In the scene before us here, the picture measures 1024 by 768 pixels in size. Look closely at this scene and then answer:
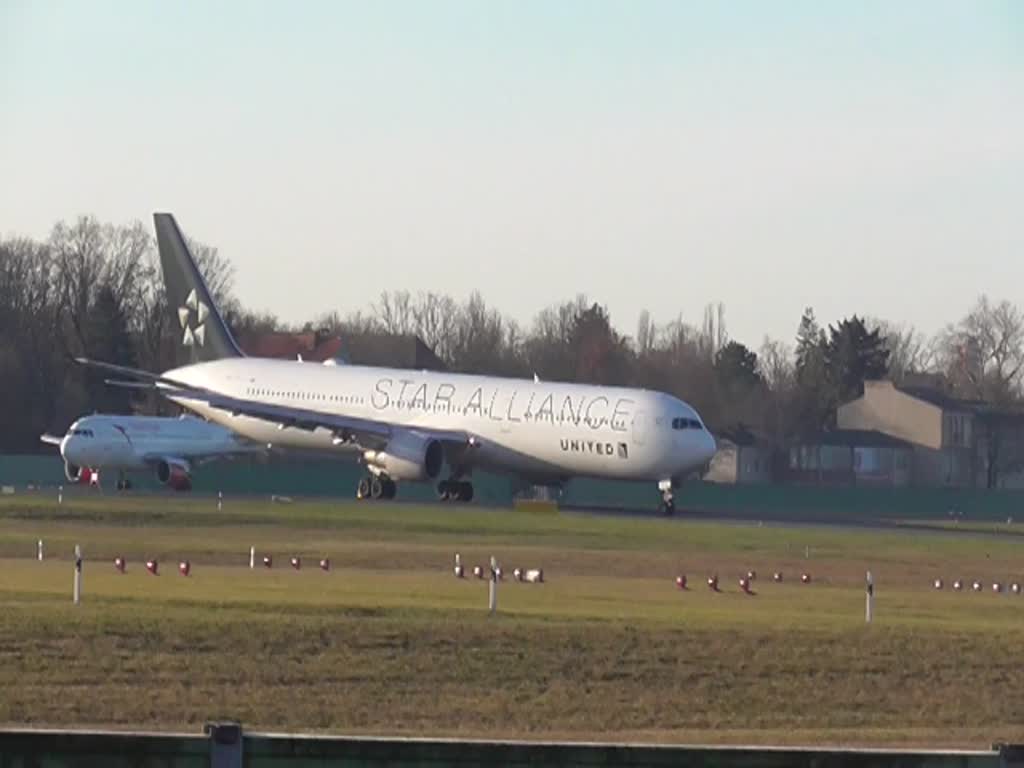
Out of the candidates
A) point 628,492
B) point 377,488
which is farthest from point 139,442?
point 628,492

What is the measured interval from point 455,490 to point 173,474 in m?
14.3

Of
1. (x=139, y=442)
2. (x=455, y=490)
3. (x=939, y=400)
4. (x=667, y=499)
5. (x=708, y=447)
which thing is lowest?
(x=667, y=499)

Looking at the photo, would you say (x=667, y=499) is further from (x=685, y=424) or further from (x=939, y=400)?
(x=939, y=400)

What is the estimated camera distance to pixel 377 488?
69500mm

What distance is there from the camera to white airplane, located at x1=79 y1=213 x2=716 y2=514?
63812mm

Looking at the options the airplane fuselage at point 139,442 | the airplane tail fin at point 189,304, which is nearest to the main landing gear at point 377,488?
the airplane tail fin at point 189,304

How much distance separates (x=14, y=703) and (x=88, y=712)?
2.36 feet

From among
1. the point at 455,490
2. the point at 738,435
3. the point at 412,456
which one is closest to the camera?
the point at 412,456

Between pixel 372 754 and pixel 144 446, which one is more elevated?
pixel 144 446

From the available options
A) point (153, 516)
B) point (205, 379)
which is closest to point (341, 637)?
point (153, 516)

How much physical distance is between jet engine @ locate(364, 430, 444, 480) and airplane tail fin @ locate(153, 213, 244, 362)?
1050 cm

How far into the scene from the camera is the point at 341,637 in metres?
26.8

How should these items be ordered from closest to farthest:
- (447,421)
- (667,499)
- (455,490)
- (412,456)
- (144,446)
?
(667,499) → (412,456) → (447,421) → (455,490) → (144,446)

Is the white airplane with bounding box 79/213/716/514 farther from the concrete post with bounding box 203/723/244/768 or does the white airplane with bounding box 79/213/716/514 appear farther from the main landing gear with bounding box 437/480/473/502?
the concrete post with bounding box 203/723/244/768
